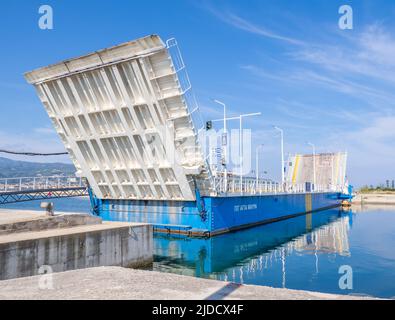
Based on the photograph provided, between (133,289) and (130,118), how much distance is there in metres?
14.4

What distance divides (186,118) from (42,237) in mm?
9285

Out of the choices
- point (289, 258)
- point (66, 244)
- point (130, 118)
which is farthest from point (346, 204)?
point (66, 244)

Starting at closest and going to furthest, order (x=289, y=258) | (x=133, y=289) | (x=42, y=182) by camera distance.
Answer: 1. (x=133, y=289)
2. (x=289, y=258)
3. (x=42, y=182)

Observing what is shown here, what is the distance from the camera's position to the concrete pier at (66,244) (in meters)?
9.45

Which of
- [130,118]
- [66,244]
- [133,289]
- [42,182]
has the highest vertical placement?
[130,118]

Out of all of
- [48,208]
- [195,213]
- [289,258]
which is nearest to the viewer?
[48,208]

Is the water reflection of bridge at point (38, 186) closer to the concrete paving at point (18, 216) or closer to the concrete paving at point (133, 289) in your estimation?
the concrete paving at point (18, 216)

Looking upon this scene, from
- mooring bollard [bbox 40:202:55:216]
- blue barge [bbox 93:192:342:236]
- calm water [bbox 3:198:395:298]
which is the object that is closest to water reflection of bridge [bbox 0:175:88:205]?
blue barge [bbox 93:192:342:236]

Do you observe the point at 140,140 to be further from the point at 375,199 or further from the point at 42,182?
the point at 375,199

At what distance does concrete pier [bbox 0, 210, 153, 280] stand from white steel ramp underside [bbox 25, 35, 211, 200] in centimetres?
534

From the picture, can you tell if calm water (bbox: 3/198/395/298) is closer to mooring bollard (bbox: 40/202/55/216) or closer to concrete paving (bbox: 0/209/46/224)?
mooring bollard (bbox: 40/202/55/216)

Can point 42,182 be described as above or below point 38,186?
above

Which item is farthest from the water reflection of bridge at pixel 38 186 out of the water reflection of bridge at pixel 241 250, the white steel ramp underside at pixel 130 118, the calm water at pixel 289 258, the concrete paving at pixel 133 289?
the concrete paving at pixel 133 289

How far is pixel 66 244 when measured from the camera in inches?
425
